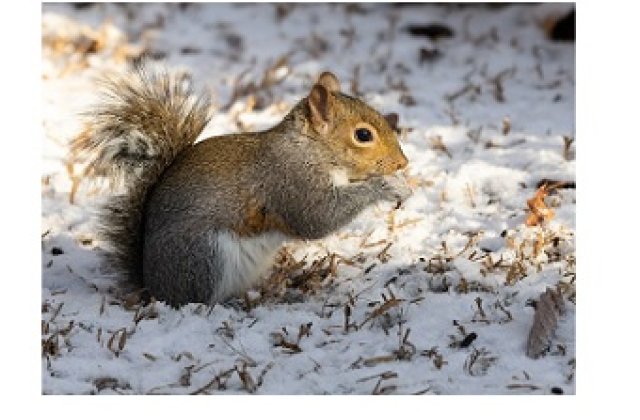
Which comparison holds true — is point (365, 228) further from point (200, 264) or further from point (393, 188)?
point (200, 264)

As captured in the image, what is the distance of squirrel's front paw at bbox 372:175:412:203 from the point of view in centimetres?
315

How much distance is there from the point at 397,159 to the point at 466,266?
0.35 metres

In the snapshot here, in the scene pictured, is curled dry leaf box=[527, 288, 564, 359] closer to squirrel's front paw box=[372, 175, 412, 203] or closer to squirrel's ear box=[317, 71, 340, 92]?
squirrel's front paw box=[372, 175, 412, 203]

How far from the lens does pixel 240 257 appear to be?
3.03 m

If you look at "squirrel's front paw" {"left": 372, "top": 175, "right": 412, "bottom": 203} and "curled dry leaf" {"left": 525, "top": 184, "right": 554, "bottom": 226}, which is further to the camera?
"curled dry leaf" {"left": 525, "top": 184, "right": 554, "bottom": 226}

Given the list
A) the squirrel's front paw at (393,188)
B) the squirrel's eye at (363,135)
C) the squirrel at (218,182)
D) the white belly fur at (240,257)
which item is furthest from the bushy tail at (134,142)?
the squirrel's front paw at (393,188)

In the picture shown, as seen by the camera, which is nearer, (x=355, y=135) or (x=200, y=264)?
(x=200, y=264)

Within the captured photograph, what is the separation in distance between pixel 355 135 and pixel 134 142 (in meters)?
0.61

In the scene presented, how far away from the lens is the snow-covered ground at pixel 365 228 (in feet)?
8.38

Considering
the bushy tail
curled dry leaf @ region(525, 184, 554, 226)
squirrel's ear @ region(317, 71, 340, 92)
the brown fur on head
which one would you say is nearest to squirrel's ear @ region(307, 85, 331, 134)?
the brown fur on head

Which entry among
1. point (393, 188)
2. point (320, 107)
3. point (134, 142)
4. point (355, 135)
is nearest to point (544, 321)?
point (393, 188)

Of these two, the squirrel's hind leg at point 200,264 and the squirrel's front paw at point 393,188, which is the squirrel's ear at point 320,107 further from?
the squirrel's hind leg at point 200,264

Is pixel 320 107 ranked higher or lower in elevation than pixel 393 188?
higher

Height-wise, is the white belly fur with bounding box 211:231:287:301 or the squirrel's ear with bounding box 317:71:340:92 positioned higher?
the squirrel's ear with bounding box 317:71:340:92
